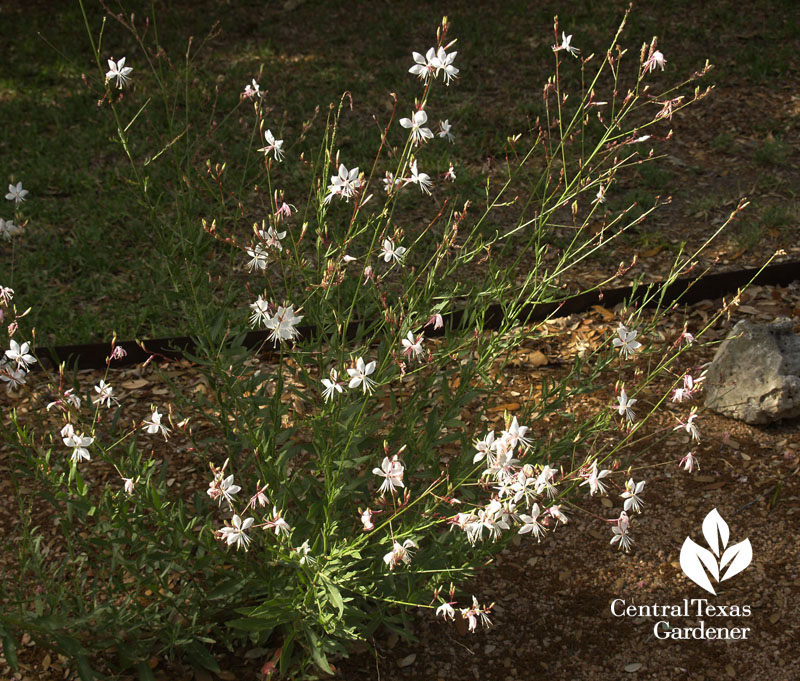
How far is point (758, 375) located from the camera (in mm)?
3688

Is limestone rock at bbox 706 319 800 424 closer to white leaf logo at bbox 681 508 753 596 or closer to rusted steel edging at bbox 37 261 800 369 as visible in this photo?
rusted steel edging at bbox 37 261 800 369

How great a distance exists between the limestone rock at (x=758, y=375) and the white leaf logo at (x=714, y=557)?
24.6 inches

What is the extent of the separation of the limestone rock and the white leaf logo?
2.05 ft

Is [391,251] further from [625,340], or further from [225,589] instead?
[225,589]

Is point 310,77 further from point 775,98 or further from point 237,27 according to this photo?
point 775,98

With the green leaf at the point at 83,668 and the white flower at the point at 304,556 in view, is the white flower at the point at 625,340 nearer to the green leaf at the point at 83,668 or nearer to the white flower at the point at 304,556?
the white flower at the point at 304,556

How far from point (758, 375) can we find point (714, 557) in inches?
36.0

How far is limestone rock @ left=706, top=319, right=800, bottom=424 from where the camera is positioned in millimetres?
3652

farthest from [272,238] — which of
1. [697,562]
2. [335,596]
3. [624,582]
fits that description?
[697,562]

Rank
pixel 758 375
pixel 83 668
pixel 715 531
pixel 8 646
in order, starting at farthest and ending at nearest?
1. pixel 758 375
2. pixel 715 531
3. pixel 83 668
4. pixel 8 646

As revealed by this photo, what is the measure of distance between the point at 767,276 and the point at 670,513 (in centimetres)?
192

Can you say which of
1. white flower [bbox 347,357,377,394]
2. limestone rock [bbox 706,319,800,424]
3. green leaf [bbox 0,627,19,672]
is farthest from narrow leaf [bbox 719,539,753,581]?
green leaf [bbox 0,627,19,672]

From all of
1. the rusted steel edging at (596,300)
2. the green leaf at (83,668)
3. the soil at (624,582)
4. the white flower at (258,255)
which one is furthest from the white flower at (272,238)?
the rusted steel edging at (596,300)

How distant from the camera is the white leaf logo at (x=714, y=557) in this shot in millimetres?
3104
